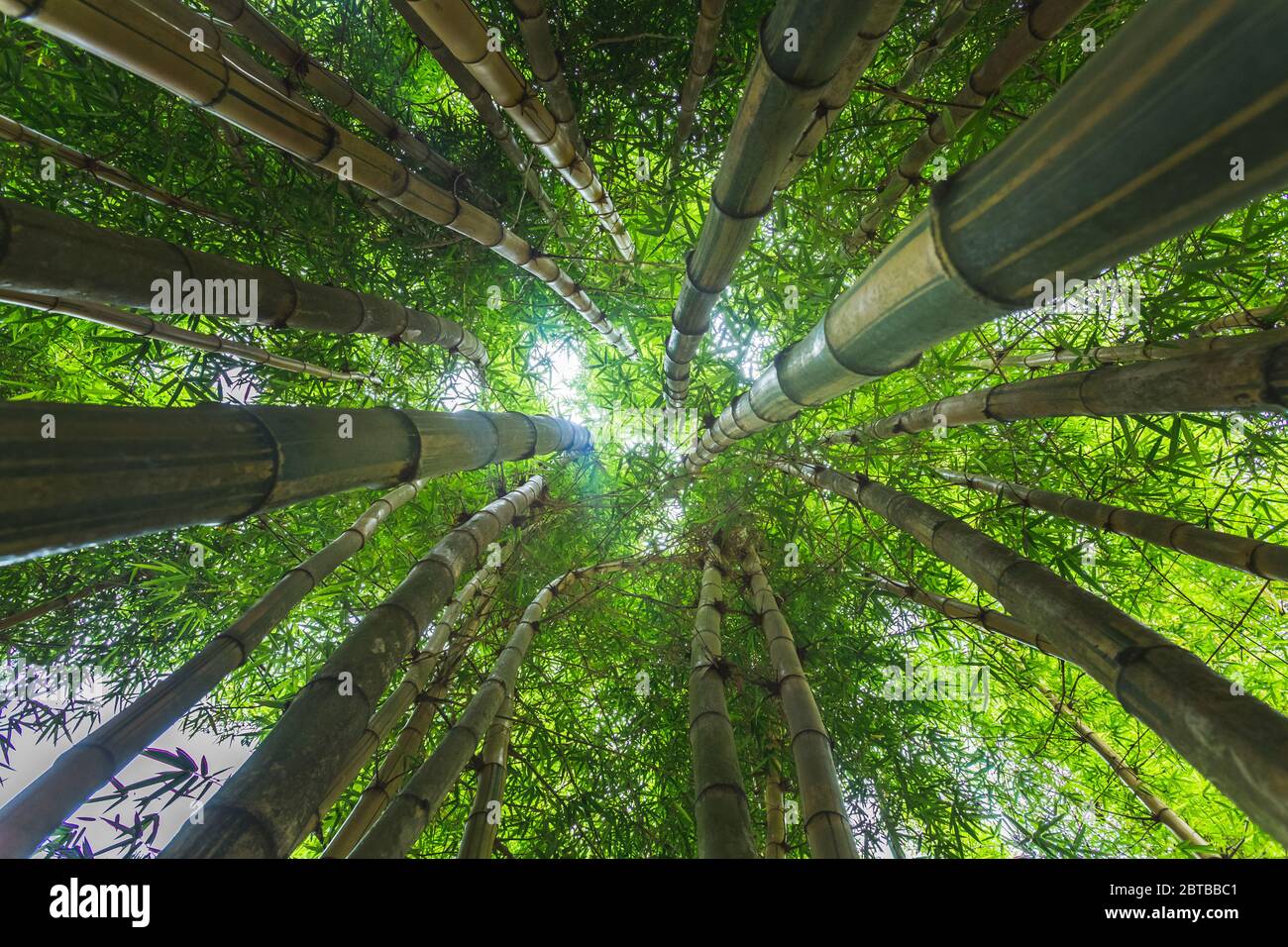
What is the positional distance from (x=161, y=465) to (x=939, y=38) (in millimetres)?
2938

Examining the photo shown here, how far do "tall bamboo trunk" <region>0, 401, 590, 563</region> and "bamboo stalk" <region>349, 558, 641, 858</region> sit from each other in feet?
4.18

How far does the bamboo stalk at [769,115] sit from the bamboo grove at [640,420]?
0.04 feet

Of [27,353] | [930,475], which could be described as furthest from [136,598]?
[930,475]

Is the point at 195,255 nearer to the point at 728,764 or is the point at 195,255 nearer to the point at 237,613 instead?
the point at 728,764

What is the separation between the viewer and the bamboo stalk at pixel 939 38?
6.43 feet

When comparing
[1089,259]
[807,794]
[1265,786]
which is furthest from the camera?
[807,794]

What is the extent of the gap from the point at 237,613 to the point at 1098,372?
4.66m

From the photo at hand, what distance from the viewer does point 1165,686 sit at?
1044 mm

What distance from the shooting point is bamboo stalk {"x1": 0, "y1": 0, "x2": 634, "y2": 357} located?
1279mm

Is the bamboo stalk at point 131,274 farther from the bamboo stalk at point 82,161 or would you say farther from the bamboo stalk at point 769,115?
the bamboo stalk at point 769,115

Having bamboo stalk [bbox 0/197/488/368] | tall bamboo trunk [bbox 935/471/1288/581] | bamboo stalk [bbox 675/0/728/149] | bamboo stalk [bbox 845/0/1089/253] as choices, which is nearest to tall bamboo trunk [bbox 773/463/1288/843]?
tall bamboo trunk [bbox 935/471/1288/581]

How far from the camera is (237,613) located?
347 cm

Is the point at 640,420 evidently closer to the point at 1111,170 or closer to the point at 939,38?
the point at 939,38

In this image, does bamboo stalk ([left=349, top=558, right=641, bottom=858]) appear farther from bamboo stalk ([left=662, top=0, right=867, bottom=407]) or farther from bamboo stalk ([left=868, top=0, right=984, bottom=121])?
bamboo stalk ([left=868, top=0, right=984, bottom=121])
